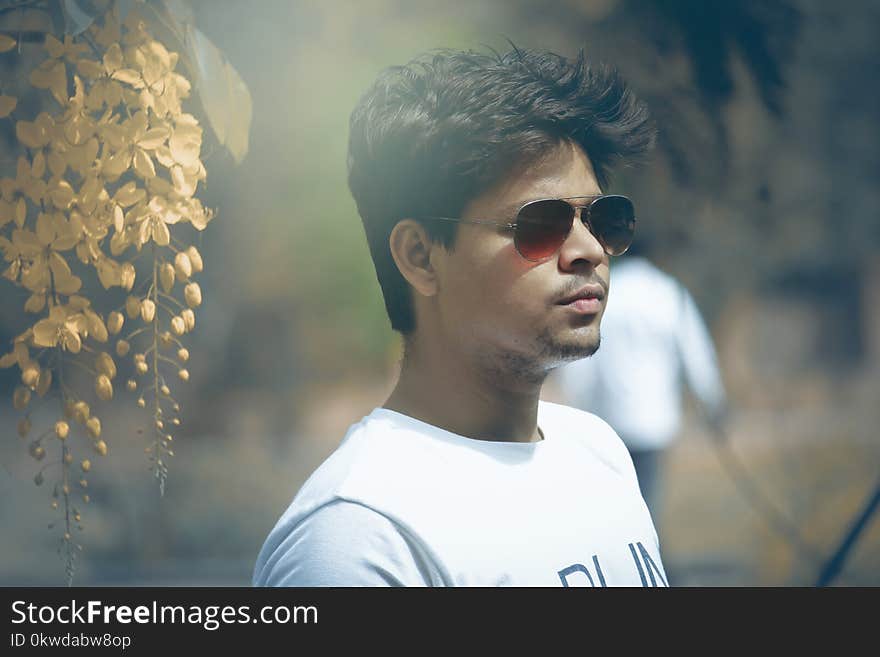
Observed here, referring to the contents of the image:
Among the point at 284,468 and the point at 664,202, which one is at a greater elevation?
the point at 284,468

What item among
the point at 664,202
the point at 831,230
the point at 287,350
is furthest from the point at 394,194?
the point at 831,230

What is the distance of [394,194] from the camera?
1.61 metres

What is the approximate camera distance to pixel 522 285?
1500 millimetres

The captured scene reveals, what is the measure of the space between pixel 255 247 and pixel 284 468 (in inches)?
68.0

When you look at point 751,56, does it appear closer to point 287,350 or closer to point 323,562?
point 323,562

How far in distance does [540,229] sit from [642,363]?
2.58 m

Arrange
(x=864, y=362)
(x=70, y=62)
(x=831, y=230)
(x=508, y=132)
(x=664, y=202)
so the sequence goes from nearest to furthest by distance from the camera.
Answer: (x=70, y=62) < (x=508, y=132) < (x=664, y=202) < (x=831, y=230) < (x=864, y=362)

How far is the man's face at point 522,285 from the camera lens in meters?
1.49

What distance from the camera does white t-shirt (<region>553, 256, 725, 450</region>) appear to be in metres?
3.96

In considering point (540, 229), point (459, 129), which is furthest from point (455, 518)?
point (459, 129)

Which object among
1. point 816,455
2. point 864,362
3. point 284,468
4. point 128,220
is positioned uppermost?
point 864,362

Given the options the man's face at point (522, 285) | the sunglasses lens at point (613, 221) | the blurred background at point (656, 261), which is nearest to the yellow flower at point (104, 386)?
the blurred background at point (656, 261)

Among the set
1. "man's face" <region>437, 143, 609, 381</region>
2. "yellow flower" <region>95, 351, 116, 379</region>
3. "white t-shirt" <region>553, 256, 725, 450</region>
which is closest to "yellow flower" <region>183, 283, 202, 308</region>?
"yellow flower" <region>95, 351, 116, 379</region>

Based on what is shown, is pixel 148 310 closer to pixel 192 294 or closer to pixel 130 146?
pixel 192 294
